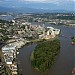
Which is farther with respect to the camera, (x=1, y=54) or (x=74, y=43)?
(x=74, y=43)

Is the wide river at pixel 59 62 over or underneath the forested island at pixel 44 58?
underneath

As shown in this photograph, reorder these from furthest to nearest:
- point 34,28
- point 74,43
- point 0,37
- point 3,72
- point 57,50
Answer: point 34,28, point 0,37, point 74,43, point 57,50, point 3,72

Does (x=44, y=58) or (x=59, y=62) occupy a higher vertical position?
(x=44, y=58)

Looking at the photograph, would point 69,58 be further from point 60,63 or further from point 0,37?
point 0,37

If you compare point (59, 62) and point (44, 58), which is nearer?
point (44, 58)

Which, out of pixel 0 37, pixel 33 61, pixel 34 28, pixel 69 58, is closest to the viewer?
pixel 33 61

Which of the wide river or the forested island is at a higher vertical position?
the forested island

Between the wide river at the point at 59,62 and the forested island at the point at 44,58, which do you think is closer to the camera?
the wide river at the point at 59,62

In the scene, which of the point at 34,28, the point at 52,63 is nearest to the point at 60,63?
the point at 52,63

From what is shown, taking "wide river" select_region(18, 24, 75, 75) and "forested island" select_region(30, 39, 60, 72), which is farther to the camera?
"forested island" select_region(30, 39, 60, 72)

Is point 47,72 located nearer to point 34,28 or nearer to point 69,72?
point 69,72
